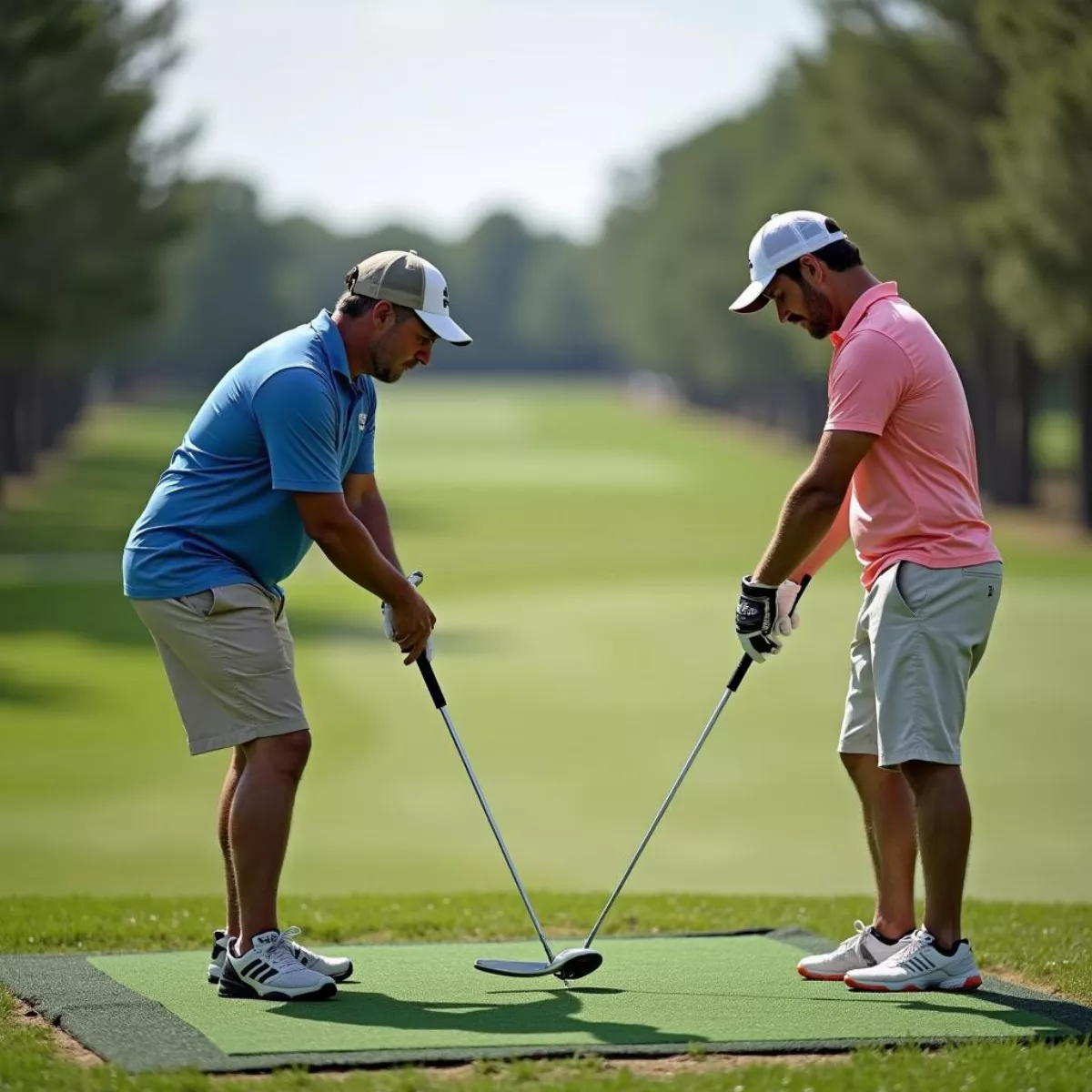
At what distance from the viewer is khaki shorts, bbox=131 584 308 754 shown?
6320 millimetres

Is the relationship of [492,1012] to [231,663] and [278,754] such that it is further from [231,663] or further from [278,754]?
[231,663]

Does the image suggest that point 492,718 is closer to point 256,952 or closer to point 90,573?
point 256,952

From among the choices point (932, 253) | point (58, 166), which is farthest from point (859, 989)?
point (932, 253)

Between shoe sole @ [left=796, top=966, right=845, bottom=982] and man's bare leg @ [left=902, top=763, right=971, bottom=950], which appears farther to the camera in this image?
shoe sole @ [left=796, top=966, right=845, bottom=982]

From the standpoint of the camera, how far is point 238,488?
638 cm

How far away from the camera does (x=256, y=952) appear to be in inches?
246

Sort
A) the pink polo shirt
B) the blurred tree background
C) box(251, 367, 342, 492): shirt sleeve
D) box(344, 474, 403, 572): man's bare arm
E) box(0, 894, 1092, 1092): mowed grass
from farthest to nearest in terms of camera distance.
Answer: the blurred tree background → box(344, 474, 403, 572): man's bare arm → the pink polo shirt → box(251, 367, 342, 492): shirt sleeve → box(0, 894, 1092, 1092): mowed grass

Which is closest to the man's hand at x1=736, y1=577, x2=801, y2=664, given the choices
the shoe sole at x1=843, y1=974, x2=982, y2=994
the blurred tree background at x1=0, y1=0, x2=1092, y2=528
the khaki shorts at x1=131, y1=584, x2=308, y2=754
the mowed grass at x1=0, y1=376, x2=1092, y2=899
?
the shoe sole at x1=843, y1=974, x2=982, y2=994

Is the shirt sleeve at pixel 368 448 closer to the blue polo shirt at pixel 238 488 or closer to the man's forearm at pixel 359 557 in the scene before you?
the blue polo shirt at pixel 238 488

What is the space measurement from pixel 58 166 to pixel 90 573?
7846mm

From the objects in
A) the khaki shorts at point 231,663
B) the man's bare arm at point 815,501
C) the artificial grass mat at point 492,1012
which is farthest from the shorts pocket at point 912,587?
the khaki shorts at point 231,663

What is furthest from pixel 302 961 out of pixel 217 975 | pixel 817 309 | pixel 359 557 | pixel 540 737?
pixel 540 737

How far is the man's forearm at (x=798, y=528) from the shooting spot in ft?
21.0

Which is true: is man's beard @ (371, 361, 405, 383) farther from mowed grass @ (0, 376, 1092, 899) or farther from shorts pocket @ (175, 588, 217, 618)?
mowed grass @ (0, 376, 1092, 899)
